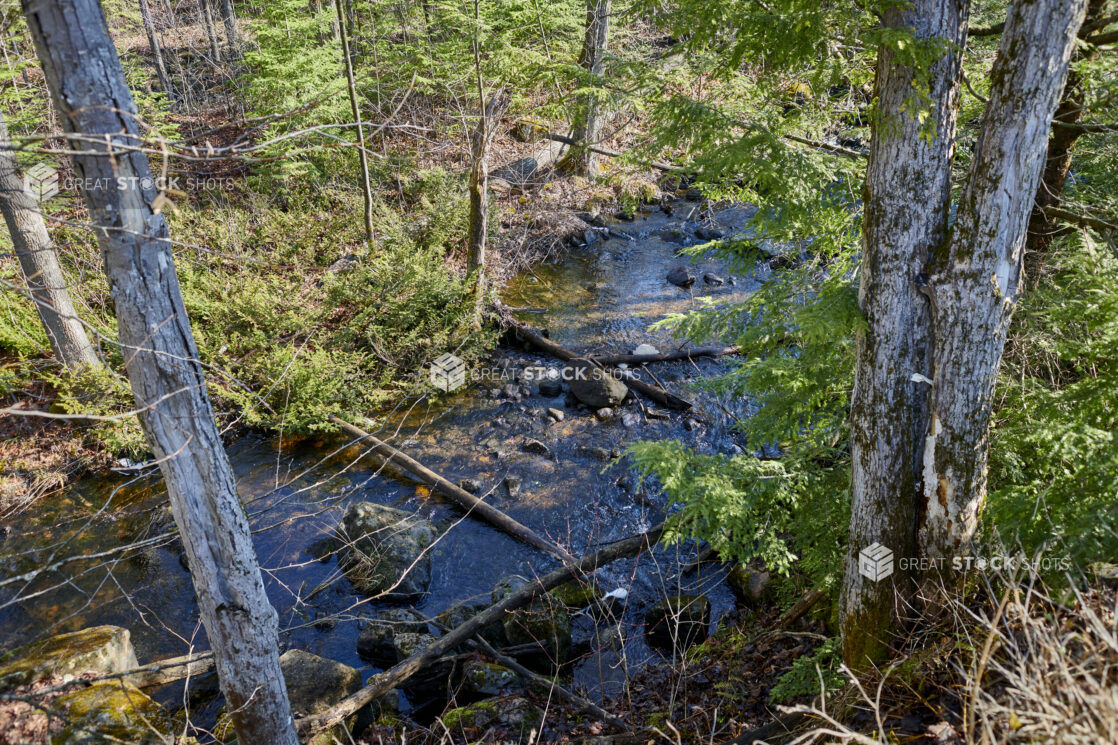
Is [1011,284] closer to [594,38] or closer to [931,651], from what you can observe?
[931,651]

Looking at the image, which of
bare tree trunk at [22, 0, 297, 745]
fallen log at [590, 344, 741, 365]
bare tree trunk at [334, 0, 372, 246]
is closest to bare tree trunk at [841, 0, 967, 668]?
bare tree trunk at [22, 0, 297, 745]

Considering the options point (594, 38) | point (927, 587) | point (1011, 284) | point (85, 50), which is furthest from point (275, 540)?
point (594, 38)

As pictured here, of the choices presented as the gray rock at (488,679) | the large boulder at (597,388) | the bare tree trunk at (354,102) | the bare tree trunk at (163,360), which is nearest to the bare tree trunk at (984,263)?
the gray rock at (488,679)

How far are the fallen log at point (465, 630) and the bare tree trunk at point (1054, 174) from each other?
3973 mm

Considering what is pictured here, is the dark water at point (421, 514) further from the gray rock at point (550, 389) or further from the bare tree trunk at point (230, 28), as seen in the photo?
the bare tree trunk at point (230, 28)

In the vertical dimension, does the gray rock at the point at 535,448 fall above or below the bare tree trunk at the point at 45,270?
below

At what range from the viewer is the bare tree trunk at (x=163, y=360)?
104 inches

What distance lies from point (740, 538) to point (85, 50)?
4.91 meters

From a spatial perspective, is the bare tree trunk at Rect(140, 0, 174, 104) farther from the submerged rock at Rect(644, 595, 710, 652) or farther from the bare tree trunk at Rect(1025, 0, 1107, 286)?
the bare tree trunk at Rect(1025, 0, 1107, 286)

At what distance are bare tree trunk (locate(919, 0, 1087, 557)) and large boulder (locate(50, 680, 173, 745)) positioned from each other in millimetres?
5532

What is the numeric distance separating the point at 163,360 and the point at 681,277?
437 inches

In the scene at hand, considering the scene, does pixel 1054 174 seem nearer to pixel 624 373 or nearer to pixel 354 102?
pixel 624 373

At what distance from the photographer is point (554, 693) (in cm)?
521

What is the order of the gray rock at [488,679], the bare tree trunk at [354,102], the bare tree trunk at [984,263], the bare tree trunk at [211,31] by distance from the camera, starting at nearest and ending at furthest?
the bare tree trunk at [984,263] → the gray rock at [488,679] → the bare tree trunk at [354,102] → the bare tree trunk at [211,31]
